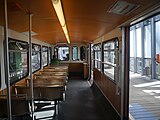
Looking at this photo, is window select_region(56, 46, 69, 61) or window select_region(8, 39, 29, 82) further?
window select_region(56, 46, 69, 61)

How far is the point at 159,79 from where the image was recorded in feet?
32.0

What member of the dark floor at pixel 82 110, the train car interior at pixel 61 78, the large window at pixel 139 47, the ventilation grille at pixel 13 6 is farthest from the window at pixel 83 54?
the ventilation grille at pixel 13 6

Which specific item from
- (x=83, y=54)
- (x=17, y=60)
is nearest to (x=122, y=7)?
(x=17, y=60)

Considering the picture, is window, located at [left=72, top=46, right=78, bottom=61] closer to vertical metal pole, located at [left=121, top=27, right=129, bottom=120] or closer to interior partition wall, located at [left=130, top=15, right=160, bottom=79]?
interior partition wall, located at [left=130, top=15, right=160, bottom=79]

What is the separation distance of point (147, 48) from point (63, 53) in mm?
Result: 5285

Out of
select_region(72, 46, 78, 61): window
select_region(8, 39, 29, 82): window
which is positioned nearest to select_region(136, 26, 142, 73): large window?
select_region(72, 46, 78, 61): window

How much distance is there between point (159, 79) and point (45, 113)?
285 inches

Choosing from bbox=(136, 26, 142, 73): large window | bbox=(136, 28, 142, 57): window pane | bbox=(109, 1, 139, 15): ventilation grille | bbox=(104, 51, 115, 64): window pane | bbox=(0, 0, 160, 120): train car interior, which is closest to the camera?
bbox=(109, 1, 139, 15): ventilation grille

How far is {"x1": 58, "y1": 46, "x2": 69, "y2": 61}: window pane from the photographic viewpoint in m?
12.1

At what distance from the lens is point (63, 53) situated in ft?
40.2

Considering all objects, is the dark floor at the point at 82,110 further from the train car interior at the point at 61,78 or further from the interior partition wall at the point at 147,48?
the interior partition wall at the point at 147,48

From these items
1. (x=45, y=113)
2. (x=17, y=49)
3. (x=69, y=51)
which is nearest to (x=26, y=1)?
(x=17, y=49)

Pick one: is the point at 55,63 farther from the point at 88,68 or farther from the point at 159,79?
the point at 159,79

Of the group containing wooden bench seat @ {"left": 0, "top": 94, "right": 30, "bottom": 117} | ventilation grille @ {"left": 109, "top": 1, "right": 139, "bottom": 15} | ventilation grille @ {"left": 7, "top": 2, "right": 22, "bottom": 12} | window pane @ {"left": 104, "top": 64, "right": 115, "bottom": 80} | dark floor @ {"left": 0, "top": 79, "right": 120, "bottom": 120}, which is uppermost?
ventilation grille @ {"left": 7, "top": 2, "right": 22, "bottom": 12}
